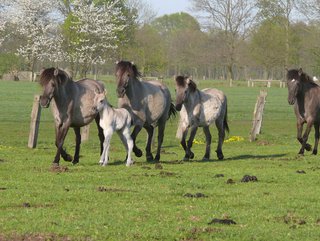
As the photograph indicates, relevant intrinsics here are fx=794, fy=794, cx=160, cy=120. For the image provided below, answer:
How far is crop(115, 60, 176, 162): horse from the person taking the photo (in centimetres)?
1833

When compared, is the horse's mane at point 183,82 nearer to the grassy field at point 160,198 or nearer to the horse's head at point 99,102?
the grassy field at point 160,198

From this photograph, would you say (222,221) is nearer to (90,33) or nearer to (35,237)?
(35,237)

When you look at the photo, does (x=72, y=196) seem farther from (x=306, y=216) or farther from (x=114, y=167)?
(x=114, y=167)

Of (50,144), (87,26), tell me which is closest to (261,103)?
(50,144)

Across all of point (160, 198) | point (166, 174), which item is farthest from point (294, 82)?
point (160, 198)

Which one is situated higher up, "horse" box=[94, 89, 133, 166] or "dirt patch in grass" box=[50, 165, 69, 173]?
"horse" box=[94, 89, 133, 166]

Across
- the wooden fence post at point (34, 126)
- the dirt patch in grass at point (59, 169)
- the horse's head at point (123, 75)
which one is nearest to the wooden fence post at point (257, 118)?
the wooden fence post at point (34, 126)

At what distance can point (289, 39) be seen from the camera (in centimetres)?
10838

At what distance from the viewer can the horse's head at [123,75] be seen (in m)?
18.2

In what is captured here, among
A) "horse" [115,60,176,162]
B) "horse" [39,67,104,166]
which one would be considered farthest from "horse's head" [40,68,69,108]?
"horse" [115,60,176,162]

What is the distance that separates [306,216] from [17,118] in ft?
87.0

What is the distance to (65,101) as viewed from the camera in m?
17.4

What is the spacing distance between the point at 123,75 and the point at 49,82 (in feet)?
6.52

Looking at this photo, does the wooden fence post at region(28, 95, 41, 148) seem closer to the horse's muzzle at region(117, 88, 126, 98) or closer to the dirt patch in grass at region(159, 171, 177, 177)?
the horse's muzzle at region(117, 88, 126, 98)
